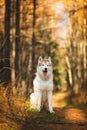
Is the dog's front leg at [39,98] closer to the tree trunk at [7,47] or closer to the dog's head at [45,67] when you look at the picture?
the dog's head at [45,67]

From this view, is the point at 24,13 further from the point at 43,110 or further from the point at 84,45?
the point at 43,110

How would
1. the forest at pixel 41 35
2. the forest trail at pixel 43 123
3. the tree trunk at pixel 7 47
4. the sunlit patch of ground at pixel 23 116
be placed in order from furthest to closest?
the forest at pixel 41 35
the tree trunk at pixel 7 47
the sunlit patch of ground at pixel 23 116
the forest trail at pixel 43 123

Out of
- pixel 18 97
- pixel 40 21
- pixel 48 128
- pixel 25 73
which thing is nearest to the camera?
pixel 48 128

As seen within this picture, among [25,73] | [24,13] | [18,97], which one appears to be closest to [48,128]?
[18,97]

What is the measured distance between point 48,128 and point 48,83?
1.62 meters

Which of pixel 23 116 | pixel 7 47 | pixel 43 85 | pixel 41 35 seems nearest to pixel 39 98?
pixel 43 85

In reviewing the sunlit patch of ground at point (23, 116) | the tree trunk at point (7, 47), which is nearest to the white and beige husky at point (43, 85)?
the sunlit patch of ground at point (23, 116)

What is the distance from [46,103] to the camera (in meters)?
11.4

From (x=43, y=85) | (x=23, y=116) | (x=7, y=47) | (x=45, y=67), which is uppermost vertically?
(x=7, y=47)

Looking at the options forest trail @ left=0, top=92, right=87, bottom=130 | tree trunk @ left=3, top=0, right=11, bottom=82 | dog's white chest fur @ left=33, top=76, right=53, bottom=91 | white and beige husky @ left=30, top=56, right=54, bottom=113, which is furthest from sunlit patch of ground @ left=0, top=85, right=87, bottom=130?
tree trunk @ left=3, top=0, right=11, bottom=82

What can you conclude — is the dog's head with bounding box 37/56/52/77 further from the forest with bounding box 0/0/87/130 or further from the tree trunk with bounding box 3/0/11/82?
the forest with bounding box 0/0/87/130

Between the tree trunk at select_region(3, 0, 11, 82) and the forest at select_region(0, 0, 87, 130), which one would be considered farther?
the forest at select_region(0, 0, 87, 130)

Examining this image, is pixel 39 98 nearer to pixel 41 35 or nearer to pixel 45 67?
pixel 45 67

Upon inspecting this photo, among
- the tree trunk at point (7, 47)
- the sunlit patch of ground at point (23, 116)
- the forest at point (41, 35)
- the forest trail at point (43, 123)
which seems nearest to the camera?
the forest trail at point (43, 123)
